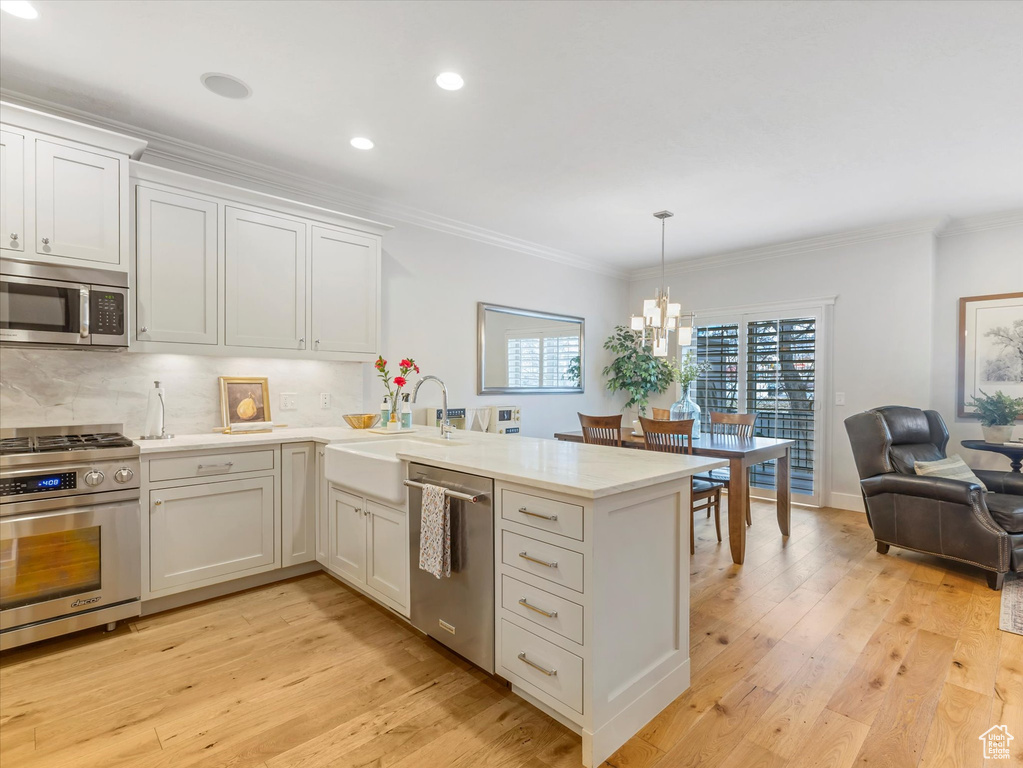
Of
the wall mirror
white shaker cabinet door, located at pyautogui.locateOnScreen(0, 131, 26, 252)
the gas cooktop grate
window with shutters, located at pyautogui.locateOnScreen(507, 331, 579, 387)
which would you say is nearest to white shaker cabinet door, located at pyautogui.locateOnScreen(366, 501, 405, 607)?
the gas cooktop grate

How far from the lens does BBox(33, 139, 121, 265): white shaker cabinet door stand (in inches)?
96.6

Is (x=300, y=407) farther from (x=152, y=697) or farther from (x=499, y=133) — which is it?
(x=499, y=133)

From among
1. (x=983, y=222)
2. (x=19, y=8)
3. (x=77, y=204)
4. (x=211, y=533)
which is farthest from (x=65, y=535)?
(x=983, y=222)

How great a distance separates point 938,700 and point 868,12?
2.66 metres

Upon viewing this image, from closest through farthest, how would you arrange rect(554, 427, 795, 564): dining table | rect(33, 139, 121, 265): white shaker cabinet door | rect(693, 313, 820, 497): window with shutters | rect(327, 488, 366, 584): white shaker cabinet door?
rect(33, 139, 121, 265): white shaker cabinet door < rect(327, 488, 366, 584): white shaker cabinet door < rect(554, 427, 795, 564): dining table < rect(693, 313, 820, 497): window with shutters

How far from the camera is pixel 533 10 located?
6.49ft

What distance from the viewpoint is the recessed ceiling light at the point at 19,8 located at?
195cm

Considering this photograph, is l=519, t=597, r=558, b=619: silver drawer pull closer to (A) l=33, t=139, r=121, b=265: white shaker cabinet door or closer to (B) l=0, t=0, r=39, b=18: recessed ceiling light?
(A) l=33, t=139, r=121, b=265: white shaker cabinet door

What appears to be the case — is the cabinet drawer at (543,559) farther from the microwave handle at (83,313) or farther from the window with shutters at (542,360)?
the window with shutters at (542,360)

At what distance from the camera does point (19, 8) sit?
6.50 feet

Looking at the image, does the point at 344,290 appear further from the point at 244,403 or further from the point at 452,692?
the point at 452,692

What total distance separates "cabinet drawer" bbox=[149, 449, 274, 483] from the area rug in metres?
3.98

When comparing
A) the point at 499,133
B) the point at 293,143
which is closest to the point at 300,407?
the point at 293,143

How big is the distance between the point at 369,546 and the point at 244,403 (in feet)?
4.53
